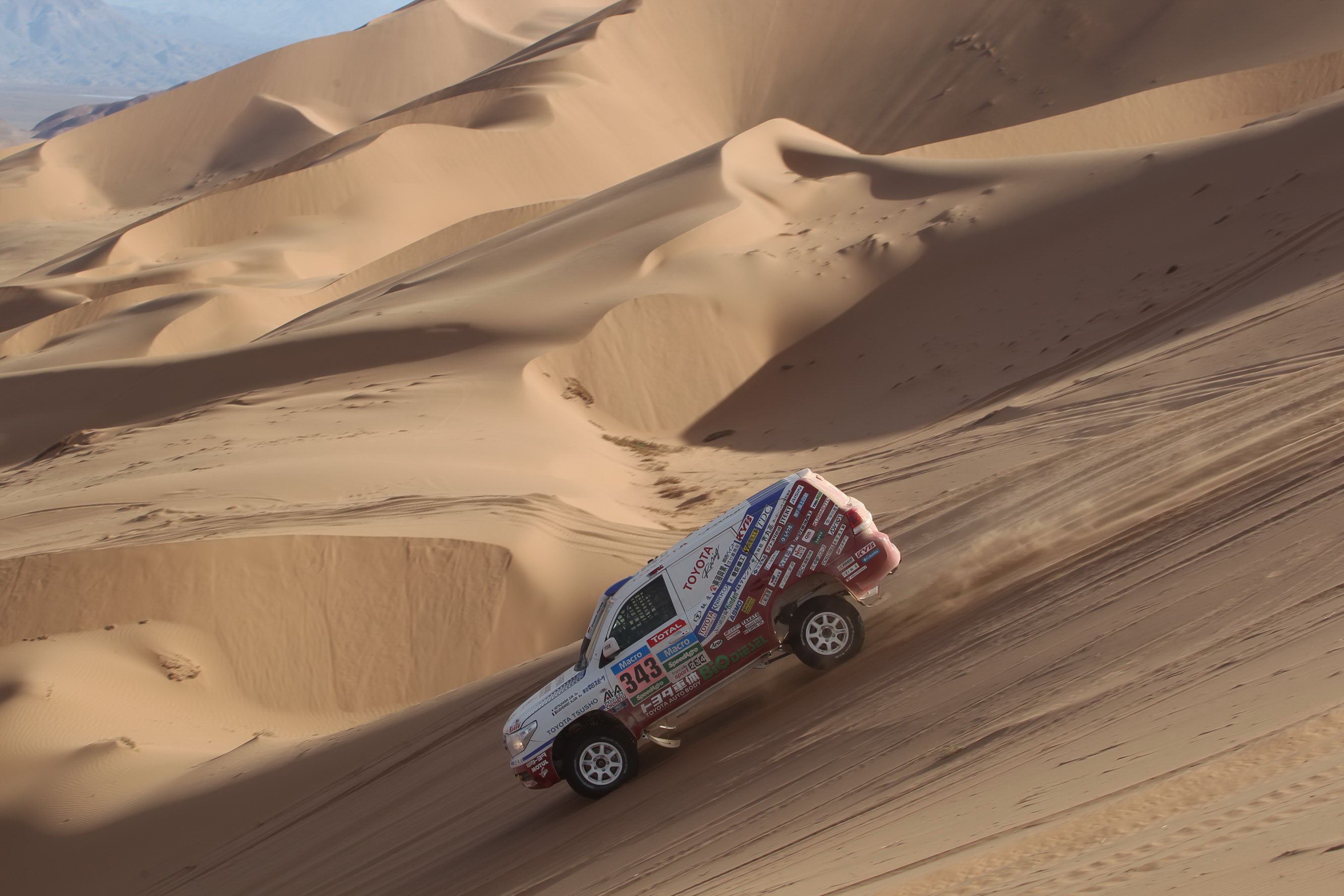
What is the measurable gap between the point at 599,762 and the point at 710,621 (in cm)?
136

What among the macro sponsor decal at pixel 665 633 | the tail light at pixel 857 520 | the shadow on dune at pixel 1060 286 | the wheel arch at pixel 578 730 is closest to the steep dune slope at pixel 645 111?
the shadow on dune at pixel 1060 286

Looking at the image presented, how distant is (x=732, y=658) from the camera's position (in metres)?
8.20

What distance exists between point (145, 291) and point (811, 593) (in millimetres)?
42131

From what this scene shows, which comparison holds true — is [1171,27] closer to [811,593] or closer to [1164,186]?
[1164,186]

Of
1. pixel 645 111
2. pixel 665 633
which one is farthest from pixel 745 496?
pixel 645 111

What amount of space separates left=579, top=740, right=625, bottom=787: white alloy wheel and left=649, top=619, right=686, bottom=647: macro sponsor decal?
0.82 m

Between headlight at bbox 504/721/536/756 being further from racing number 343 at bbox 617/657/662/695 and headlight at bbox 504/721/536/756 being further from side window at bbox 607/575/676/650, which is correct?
side window at bbox 607/575/676/650

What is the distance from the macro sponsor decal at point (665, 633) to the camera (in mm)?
8219

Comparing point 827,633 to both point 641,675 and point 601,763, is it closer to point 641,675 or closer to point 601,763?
point 641,675

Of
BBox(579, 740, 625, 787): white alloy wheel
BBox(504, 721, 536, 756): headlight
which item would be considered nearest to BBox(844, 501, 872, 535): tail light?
BBox(579, 740, 625, 787): white alloy wheel

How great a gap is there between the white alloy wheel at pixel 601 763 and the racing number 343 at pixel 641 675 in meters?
0.46

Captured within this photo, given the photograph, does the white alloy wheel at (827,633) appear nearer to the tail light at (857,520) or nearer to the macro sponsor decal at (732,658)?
the macro sponsor decal at (732,658)

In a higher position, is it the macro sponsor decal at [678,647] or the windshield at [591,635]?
the windshield at [591,635]

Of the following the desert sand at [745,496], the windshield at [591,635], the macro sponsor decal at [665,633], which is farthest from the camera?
the windshield at [591,635]
